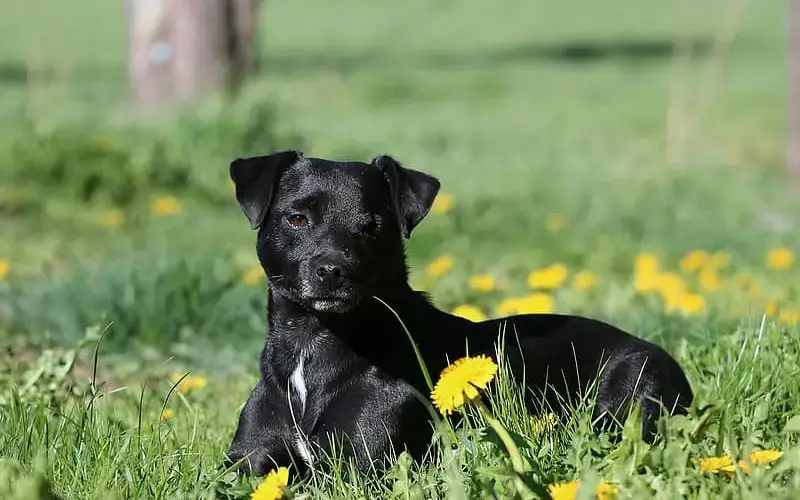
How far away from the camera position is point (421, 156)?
1312cm

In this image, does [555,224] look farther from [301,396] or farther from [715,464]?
[715,464]

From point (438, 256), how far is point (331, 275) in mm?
4457

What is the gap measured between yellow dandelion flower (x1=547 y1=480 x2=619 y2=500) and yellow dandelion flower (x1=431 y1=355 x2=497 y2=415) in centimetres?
34

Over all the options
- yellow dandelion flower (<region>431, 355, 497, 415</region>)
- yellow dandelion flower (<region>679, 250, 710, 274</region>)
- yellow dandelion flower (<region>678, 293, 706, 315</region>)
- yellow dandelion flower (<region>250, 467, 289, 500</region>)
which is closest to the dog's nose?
yellow dandelion flower (<region>431, 355, 497, 415</region>)

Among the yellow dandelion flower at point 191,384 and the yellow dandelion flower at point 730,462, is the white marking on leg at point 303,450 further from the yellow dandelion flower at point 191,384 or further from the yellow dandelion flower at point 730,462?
the yellow dandelion flower at point 730,462

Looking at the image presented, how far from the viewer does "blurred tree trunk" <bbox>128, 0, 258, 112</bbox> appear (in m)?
11.7

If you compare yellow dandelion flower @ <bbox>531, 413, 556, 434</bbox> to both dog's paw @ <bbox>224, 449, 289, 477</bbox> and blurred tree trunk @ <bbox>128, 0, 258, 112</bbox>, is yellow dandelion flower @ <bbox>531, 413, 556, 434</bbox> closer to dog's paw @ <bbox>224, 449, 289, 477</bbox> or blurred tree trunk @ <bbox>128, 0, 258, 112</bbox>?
dog's paw @ <bbox>224, 449, 289, 477</bbox>

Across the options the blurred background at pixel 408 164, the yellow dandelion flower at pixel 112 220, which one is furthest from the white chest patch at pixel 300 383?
the yellow dandelion flower at pixel 112 220

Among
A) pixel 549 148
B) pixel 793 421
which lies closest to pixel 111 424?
pixel 793 421

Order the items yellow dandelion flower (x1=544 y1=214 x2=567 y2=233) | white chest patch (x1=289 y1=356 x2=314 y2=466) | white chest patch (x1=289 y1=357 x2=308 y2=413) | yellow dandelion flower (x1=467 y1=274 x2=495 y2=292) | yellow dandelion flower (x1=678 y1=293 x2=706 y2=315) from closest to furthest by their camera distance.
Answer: white chest patch (x1=289 y1=356 x2=314 y2=466) < white chest patch (x1=289 y1=357 x2=308 y2=413) < yellow dandelion flower (x1=678 y1=293 x2=706 y2=315) < yellow dandelion flower (x1=467 y1=274 x2=495 y2=292) < yellow dandelion flower (x1=544 y1=214 x2=567 y2=233)

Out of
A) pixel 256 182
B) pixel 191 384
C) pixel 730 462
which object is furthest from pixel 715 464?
pixel 191 384

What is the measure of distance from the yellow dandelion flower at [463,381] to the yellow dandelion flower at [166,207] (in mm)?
5786

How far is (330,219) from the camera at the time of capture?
4.13 meters

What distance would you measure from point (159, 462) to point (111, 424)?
17.1 inches
